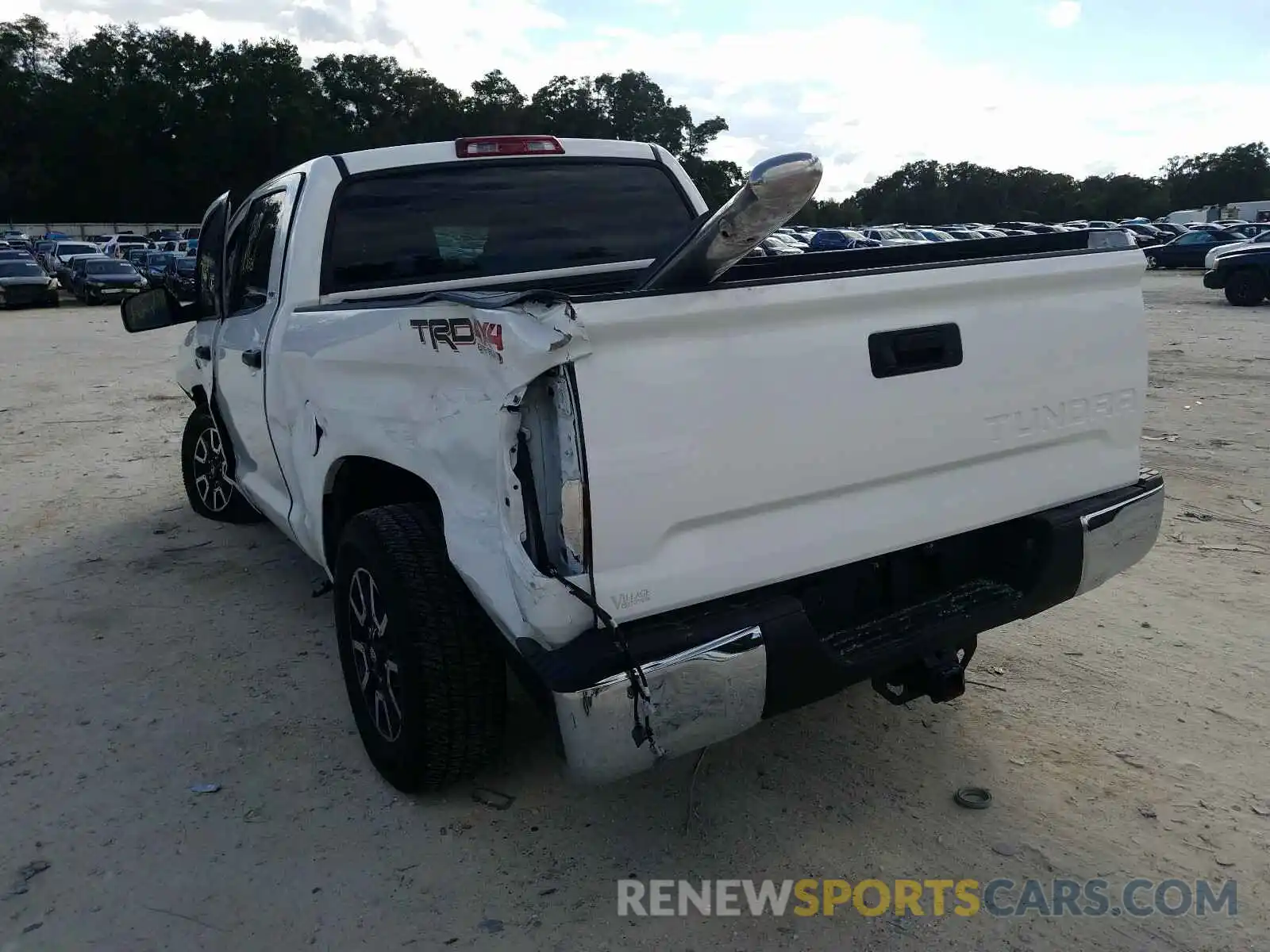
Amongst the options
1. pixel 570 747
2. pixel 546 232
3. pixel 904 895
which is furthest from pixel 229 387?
pixel 904 895

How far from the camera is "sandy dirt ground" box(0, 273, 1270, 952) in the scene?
2.68 meters

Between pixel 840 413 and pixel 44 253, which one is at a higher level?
pixel 44 253

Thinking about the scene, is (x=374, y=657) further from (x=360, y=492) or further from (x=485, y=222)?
(x=485, y=222)

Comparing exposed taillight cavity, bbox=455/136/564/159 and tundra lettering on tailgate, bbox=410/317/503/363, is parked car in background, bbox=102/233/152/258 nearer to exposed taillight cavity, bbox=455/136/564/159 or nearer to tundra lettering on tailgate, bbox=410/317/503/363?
exposed taillight cavity, bbox=455/136/564/159

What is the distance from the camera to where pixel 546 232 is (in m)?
4.37

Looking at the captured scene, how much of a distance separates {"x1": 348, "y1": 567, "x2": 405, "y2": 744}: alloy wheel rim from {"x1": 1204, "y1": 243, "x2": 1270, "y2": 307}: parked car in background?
20334 mm

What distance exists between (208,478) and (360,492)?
315 cm

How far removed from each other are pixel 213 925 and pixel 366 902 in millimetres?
403

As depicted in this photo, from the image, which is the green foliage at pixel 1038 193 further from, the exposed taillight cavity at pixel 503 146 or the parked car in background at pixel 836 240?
the exposed taillight cavity at pixel 503 146

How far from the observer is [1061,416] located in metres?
3.04

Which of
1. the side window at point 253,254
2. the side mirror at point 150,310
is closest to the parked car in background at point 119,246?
the side mirror at point 150,310

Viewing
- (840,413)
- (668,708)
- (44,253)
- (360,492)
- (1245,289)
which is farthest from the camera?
(44,253)

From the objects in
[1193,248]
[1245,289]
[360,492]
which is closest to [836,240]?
[1193,248]

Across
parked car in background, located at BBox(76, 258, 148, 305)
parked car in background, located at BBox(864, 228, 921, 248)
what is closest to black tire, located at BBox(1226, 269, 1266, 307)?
parked car in background, located at BBox(864, 228, 921, 248)
